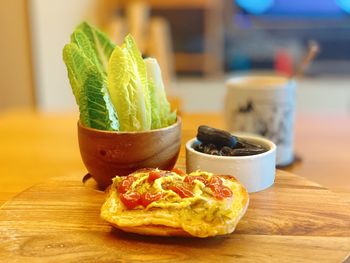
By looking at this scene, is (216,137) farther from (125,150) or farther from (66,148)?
(66,148)

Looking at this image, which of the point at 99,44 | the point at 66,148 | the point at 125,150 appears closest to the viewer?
the point at 125,150

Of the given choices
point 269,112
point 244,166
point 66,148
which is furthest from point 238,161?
point 66,148

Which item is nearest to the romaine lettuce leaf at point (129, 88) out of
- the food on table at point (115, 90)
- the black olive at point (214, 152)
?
the food on table at point (115, 90)

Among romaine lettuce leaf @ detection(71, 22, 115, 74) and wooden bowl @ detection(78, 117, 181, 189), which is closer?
wooden bowl @ detection(78, 117, 181, 189)

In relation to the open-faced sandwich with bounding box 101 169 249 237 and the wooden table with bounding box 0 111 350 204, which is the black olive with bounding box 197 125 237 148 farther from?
the wooden table with bounding box 0 111 350 204

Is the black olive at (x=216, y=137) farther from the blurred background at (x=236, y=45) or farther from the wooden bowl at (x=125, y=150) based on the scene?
the blurred background at (x=236, y=45)

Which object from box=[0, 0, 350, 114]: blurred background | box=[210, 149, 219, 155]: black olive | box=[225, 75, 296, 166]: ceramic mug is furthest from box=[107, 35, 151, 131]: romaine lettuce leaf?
box=[0, 0, 350, 114]: blurred background
